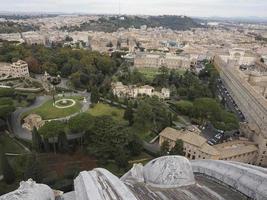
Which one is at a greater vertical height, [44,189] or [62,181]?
[44,189]

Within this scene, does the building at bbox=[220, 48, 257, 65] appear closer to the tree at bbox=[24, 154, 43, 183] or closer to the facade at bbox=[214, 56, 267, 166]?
the facade at bbox=[214, 56, 267, 166]

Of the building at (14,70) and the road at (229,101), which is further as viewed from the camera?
the building at (14,70)

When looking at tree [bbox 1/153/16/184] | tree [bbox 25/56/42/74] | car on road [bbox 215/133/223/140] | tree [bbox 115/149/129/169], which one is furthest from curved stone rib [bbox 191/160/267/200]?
tree [bbox 25/56/42/74]

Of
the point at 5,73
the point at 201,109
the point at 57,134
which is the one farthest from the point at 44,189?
the point at 5,73

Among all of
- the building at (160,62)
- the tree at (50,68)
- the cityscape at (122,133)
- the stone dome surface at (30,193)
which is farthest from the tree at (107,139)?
the building at (160,62)

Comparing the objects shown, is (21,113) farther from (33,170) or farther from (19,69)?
(19,69)

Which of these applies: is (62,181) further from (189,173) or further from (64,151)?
(189,173)

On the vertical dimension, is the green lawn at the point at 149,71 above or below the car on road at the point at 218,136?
below

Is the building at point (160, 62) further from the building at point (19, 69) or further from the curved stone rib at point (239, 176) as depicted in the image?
the curved stone rib at point (239, 176)
